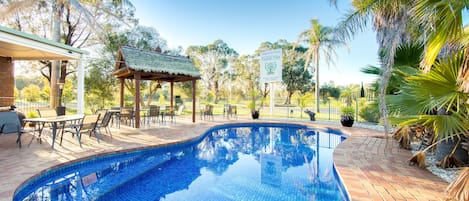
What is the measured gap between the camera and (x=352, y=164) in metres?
4.30

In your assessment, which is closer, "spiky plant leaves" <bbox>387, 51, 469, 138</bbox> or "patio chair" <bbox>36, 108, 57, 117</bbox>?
"spiky plant leaves" <bbox>387, 51, 469, 138</bbox>

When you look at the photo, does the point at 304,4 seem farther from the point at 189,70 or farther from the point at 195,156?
the point at 195,156

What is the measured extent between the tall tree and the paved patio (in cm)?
2784

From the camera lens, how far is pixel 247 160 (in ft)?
19.4

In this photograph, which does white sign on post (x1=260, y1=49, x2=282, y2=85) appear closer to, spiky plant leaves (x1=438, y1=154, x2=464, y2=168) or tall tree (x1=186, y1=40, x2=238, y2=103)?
spiky plant leaves (x1=438, y1=154, x2=464, y2=168)

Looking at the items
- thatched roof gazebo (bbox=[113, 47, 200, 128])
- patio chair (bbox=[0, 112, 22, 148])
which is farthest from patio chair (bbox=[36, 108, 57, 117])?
thatched roof gazebo (bbox=[113, 47, 200, 128])

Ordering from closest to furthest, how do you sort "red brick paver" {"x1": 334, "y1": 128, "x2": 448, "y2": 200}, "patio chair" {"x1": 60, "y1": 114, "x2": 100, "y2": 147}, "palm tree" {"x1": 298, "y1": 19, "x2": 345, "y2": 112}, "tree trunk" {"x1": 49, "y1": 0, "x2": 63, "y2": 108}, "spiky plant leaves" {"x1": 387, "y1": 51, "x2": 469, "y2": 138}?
"spiky plant leaves" {"x1": 387, "y1": 51, "x2": 469, "y2": 138}
"red brick paver" {"x1": 334, "y1": 128, "x2": 448, "y2": 200}
"patio chair" {"x1": 60, "y1": 114, "x2": 100, "y2": 147}
"tree trunk" {"x1": 49, "y1": 0, "x2": 63, "y2": 108}
"palm tree" {"x1": 298, "y1": 19, "x2": 345, "y2": 112}

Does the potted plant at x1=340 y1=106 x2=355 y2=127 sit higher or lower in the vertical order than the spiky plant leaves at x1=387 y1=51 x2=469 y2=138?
lower

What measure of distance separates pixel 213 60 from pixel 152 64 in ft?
83.2

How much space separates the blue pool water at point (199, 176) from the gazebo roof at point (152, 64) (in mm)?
3718

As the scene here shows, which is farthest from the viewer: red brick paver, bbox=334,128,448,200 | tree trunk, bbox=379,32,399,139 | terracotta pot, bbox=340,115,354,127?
terracotta pot, bbox=340,115,354,127

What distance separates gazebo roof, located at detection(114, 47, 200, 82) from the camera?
Result: 8.48 meters

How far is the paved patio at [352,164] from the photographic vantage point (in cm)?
305

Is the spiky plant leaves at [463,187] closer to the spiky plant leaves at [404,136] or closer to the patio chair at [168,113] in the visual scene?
the spiky plant leaves at [404,136]
